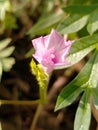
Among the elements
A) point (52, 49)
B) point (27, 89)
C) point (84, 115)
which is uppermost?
point (52, 49)

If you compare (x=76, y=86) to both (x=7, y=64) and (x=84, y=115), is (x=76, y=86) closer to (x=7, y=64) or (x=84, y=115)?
(x=84, y=115)

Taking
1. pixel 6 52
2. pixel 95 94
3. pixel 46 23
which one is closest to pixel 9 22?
pixel 46 23

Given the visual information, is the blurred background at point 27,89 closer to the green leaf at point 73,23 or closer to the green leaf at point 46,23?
the green leaf at point 46,23

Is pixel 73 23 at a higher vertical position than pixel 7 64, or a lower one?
higher

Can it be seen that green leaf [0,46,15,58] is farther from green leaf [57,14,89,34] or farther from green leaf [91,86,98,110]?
green leaf [91,86,98,110]

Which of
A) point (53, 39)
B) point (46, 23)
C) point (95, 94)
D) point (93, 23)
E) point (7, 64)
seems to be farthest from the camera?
point (46, 23)

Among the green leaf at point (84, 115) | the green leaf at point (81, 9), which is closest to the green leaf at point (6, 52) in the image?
the green leaf at point (81, 9)
